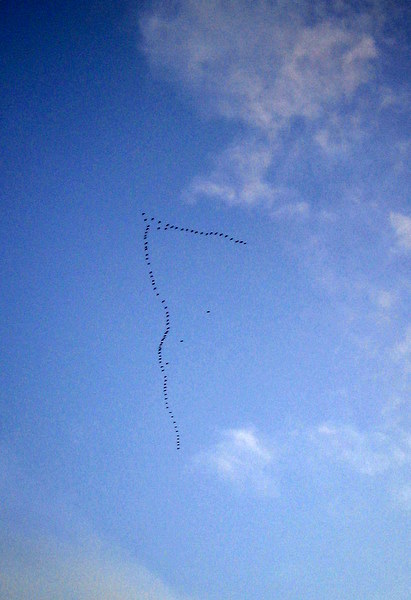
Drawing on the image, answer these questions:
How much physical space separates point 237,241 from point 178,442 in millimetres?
16275

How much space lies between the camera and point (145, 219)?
26.3 metres

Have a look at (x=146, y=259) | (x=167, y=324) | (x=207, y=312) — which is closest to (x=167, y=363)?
(x=167, y=324)

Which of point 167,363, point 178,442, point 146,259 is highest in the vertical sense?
point 146,259

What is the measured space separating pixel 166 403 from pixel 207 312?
26.5ft

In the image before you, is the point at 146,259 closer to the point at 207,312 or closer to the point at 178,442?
the point at 207,312

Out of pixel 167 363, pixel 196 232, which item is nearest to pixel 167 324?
pixel 167 363

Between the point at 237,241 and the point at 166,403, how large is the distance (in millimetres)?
13719

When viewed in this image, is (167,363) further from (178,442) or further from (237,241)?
(237,241)

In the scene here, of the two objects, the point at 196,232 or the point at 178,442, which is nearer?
the point at 196,232

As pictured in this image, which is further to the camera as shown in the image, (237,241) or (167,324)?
(167,324)

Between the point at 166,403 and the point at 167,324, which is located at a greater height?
the point at 167,324

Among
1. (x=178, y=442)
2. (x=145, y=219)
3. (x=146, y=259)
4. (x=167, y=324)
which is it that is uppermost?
(x=145, y=219)

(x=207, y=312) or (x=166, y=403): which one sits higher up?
(x=207, y=312)

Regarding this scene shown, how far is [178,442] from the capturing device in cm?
2802
